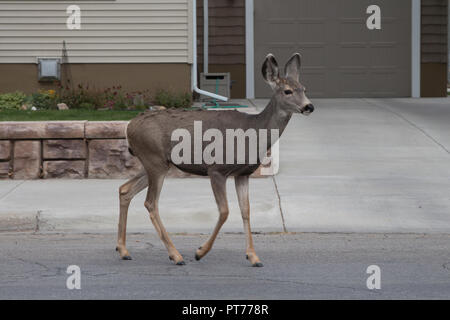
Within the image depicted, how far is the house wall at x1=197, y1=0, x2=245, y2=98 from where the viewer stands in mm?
20875

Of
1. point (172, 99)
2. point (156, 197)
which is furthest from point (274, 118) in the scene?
point (172, 99)

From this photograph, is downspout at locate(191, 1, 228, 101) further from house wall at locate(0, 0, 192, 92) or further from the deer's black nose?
the deer's black nose

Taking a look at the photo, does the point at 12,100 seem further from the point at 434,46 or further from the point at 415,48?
the point at 434,46

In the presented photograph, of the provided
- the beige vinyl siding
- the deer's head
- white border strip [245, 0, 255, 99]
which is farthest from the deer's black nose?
white border strip [245, 0, 255, 99]

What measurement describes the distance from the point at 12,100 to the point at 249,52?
6.51m

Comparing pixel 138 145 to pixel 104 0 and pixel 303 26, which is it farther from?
pixel 303 26

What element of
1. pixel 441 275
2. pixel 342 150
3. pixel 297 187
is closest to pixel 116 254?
pixel 441 275

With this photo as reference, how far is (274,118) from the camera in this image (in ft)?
23.5

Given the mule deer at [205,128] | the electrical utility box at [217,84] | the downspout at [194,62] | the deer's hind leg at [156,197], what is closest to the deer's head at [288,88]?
the mule deer at [205,128]

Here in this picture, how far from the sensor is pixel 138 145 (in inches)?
293

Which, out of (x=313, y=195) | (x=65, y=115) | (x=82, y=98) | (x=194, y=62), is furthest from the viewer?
(x=194, y=62)

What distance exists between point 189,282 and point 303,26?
15.4 meters

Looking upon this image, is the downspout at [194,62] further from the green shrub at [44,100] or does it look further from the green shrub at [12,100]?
the green shrub at [12,100]

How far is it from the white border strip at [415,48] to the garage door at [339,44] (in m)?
0.11
